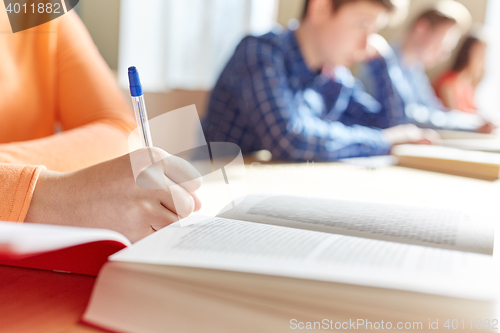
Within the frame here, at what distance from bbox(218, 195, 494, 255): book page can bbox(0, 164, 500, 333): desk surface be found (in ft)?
0.18

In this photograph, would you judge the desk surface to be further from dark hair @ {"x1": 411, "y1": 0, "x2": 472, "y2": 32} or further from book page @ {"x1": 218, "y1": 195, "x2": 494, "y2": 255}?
dark hair @ {"x1": 411, "y1": 0, "x2": 472, "y2": 32}

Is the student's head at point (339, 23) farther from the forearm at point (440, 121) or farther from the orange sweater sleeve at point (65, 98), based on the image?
the forearm at point (440, 121)

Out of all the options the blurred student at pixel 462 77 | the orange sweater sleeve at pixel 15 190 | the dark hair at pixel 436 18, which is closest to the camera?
the orange sweater sleeve at pixel 15 190

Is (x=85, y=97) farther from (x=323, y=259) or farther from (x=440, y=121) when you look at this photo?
(x=440, y=121)

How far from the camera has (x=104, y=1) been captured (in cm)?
130

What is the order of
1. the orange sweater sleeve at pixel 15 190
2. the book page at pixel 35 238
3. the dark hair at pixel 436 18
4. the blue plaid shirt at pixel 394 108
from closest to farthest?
the book page at pixel 35 238, the orange sweater sleeve at pixel 15 190, the blue plaid shirt at pixel 394 108, the dark hair at pixel 436 18

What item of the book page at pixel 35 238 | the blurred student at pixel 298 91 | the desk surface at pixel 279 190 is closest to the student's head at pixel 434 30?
the blurred student at pixel 298 91

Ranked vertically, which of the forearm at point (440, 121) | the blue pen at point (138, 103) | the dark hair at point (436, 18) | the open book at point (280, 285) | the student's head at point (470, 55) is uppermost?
the dark hair at point (436, 18)

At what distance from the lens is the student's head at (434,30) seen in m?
2.47

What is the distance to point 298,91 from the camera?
3.62ft

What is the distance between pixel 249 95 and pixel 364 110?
0.79m

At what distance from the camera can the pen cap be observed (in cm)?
35

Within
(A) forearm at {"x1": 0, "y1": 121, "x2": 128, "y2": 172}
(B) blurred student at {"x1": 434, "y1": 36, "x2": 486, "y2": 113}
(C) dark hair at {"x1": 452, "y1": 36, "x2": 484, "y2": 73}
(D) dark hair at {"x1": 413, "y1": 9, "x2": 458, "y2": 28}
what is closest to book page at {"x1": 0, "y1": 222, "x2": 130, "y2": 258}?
(A) forearm at {"x1": 0, "y1": 121, "x2": 128, "y2": 172}

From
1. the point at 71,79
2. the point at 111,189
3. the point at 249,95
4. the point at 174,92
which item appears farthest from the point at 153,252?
the point at 174,92
